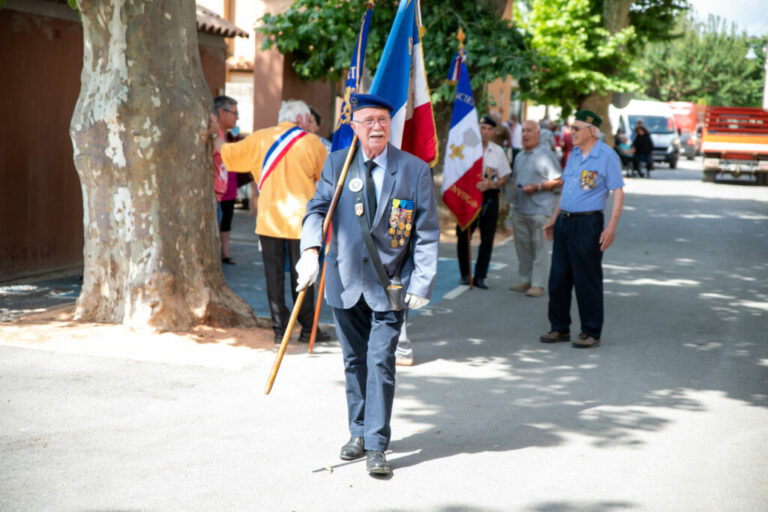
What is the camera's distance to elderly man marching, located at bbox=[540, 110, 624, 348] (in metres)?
7.84

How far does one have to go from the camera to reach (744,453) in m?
5.25

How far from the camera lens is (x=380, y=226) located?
15.8 feet

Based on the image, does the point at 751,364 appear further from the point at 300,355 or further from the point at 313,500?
the point at 313,500

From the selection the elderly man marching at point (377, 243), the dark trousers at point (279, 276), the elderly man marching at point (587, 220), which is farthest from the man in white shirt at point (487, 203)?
the elderly man marching at point (377, 243)

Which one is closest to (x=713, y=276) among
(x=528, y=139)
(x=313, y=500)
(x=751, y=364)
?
(x=528, y=139)

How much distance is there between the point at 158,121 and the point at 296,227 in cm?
153

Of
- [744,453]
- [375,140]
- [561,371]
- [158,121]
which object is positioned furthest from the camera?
[158,121]

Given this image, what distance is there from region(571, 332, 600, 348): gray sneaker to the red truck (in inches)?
940

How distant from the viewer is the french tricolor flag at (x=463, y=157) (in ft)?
33.6

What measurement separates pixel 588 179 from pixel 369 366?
12.4 ft

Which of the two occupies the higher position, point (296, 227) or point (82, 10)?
point (82, 10)

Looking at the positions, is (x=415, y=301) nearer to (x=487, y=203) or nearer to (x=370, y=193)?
(x=370, y=193)

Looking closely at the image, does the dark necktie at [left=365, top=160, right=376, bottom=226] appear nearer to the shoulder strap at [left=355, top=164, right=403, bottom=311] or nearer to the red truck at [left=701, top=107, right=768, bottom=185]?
the shoulder strap at [left=355, top=164, right=403, bottom=311]

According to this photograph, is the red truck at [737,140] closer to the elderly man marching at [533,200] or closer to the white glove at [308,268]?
the elderly man marching at [533,200]
